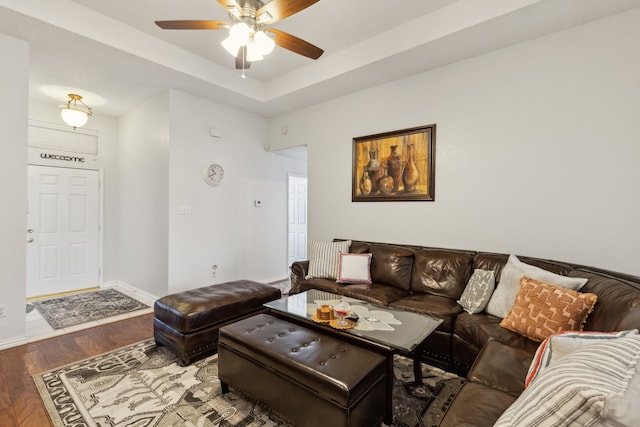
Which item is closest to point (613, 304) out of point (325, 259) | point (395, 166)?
point (395, 166)

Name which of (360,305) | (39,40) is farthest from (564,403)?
(39,40)

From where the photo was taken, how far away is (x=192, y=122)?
13.1 ft

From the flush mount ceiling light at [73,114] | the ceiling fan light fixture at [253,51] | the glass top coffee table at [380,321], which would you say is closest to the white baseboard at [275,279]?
the glass top coffee table at [380,321]

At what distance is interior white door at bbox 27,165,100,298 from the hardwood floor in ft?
6.37

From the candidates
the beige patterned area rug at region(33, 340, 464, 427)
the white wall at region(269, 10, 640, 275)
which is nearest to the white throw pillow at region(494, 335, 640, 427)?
the beige patterned area rug at region(33, 340, 464, 427)

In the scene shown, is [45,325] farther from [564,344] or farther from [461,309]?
[564,344]

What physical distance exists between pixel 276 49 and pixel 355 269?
2.66 meters

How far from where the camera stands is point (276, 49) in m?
3.33

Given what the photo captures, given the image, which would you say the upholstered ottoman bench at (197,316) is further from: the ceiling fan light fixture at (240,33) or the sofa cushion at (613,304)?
the sofa cushion at (613,304)

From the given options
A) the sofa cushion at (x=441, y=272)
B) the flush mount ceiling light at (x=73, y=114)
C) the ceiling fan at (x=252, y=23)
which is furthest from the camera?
the flush mount ceiling light at (x=73, y=114)

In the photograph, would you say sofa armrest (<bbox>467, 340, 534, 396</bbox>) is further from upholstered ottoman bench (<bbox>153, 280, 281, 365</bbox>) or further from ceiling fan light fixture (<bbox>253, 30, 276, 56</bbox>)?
ceiling fan light fixture (<bbox>253, 30, 276, 56</bbox>)

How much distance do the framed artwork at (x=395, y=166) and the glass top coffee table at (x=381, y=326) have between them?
5.11 ft

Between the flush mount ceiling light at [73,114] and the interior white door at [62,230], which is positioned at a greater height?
the flush mount ceiling light at [73,114]

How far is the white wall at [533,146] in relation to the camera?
2295 mm
